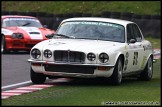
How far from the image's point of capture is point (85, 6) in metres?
41.8

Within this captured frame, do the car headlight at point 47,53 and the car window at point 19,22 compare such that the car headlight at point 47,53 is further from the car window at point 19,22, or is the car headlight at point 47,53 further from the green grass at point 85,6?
the green grass at point 85,6

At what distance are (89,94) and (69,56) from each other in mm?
1645

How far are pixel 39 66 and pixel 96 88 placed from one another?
1264mm

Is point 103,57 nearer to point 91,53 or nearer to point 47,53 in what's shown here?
point 91,53

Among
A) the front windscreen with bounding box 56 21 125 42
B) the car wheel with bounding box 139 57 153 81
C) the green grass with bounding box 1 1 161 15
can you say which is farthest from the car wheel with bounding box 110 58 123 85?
the green grass with bounding box 1 1 161 15

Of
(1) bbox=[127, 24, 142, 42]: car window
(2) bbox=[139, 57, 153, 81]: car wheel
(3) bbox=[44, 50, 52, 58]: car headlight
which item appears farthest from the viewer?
(2) bbox=[139, 57, 153, 81]: car wheel

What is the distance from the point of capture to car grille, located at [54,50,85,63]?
41.4 feet

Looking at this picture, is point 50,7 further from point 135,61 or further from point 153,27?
point 135,61

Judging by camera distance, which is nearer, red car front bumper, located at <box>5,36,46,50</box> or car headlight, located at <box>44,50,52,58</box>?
car headlight, located at <box>44,50,52,58</box>

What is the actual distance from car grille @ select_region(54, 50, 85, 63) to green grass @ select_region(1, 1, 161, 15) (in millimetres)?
26475

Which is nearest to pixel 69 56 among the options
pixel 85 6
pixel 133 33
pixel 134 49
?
pixel 134 49


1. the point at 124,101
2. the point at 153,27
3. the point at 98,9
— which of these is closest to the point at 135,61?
the point at 124,101

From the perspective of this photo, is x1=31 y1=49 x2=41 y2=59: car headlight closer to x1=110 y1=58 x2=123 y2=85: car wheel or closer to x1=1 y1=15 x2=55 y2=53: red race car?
x1=110 y1=58 x2=123 y2=85: car wheel

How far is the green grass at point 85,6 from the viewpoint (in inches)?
1564
